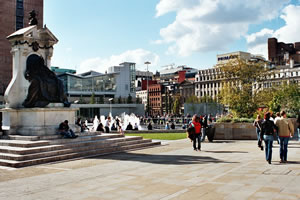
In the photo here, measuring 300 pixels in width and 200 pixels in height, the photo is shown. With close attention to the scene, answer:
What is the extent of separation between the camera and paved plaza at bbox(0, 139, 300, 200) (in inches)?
287

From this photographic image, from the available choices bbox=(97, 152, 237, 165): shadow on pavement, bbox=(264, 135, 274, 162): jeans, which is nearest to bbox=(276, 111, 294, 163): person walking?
bbox=(264, 135, 274, 162): jeans

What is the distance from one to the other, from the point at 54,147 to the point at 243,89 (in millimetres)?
18672

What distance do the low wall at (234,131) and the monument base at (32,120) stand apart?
10010mm

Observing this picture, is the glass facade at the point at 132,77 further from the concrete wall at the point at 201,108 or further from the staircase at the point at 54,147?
the staircase at the point at 54,147

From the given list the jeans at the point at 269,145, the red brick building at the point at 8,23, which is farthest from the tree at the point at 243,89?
the red brick building at the point at 8,23

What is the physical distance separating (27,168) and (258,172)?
7.69 m

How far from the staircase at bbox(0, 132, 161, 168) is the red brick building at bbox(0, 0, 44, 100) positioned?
55571mm

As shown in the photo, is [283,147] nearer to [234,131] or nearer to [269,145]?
[269,145]

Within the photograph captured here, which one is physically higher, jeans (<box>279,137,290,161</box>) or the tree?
the tree

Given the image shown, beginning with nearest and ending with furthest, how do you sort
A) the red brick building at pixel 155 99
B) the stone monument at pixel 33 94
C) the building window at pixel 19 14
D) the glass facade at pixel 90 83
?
the stone monument at pixel 33 94 < the building window at pixel 19 14 < the glass facade at pixel 90 83 < the red brick building at pixel 155 99

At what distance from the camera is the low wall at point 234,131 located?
2083 cm

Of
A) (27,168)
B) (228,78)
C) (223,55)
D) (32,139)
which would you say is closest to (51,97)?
(32,139)

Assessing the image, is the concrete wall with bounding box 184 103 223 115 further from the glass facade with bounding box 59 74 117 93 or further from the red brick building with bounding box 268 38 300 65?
the red brick building with bounding box 268 38 300 65

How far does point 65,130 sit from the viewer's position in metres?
15.8
